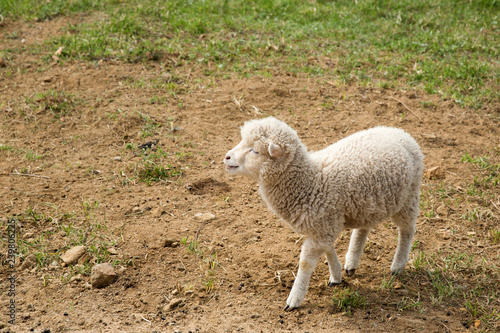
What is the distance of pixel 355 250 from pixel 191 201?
193 cm

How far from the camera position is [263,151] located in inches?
152

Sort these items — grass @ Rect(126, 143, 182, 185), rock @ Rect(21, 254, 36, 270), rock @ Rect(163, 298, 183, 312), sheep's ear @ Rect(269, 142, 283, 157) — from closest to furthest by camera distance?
sheep's ear @ Rect(269, 142, 283, 157) → rock @ Rect(163, 298, 183, 312) → rock @ Rect(21, 254, 36, 270) → grass @ Rect(126, 143, 182, 185)

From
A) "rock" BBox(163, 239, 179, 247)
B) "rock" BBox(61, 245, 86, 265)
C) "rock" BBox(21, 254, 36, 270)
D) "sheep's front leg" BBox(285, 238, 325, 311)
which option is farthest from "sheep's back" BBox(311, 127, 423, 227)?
"rock" BBox(21, 254, 36, 270)

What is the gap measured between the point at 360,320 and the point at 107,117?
4471 mm

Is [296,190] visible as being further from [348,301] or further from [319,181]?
[348,301]

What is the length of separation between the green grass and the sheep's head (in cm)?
411

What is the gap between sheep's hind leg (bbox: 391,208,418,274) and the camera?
4.23m

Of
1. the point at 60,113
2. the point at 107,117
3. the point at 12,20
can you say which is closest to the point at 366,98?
the point at 107,117

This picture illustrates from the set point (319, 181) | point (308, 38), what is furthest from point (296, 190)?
point (308, 38)

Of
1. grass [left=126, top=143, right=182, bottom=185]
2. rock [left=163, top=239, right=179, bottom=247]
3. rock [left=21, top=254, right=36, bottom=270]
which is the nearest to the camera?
rock [left=21, top=254, right=36, bottom=270]

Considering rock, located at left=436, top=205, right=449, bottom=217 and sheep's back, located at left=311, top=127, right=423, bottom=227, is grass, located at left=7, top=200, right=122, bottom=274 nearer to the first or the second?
sheep's back, located at left=311, top=127, right=423, bottom=227

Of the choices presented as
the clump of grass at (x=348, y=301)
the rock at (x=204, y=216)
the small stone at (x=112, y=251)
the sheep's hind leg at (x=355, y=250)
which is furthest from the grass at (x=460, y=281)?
the small stone at (x=112, y=251)

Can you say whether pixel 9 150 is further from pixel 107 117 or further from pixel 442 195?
pixel 442 195

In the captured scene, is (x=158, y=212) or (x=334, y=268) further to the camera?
(x=158, y=212)
